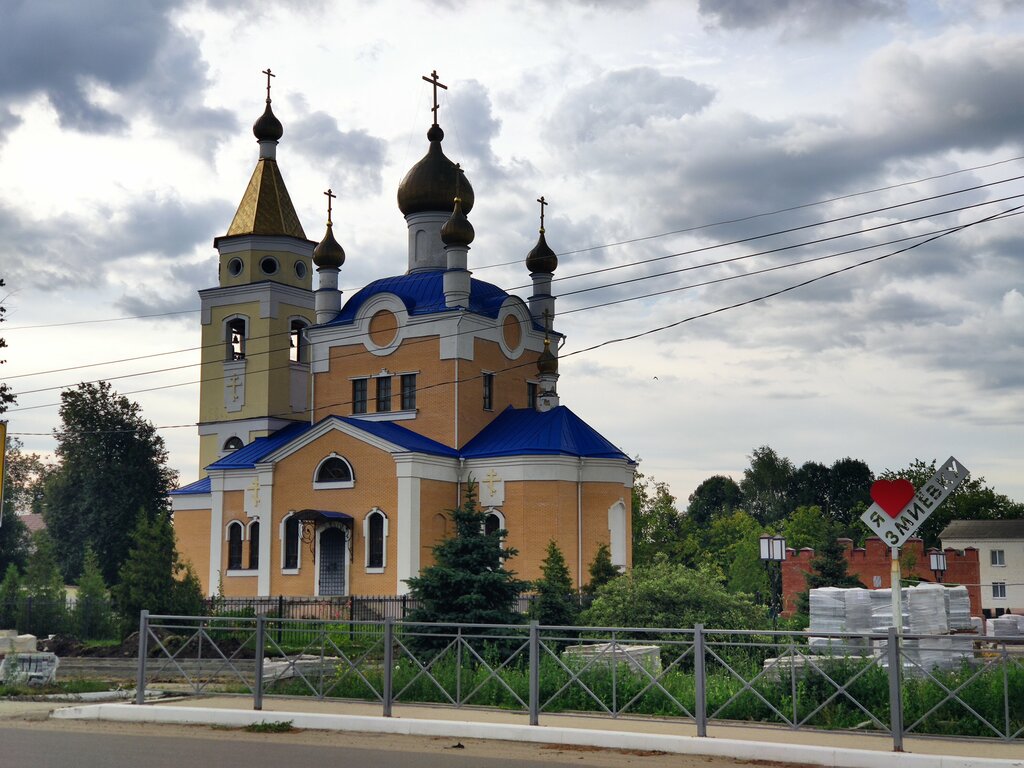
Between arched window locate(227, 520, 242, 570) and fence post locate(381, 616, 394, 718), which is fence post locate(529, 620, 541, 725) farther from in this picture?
arched window locate(227, 520, 242, 570)

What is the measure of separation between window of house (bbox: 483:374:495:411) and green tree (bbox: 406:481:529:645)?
17087mm

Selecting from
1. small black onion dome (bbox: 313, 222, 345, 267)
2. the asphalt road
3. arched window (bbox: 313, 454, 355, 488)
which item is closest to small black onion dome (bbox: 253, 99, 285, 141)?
small black onion dome (bbox: 313, 222, 345, 267)

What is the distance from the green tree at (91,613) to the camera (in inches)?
1256

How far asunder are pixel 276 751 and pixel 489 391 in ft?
79.7

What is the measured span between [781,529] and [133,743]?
2063 inches

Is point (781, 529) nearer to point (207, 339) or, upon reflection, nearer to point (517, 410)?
point (517, 410)

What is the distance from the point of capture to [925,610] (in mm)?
15180

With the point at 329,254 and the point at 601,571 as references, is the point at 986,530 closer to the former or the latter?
the point at 601,571

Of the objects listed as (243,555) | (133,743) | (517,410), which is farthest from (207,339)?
(133,743)

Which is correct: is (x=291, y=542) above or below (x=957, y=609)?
above

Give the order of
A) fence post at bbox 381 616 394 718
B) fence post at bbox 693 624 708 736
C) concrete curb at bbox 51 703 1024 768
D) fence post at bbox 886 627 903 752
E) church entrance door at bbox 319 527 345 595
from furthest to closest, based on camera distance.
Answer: church entrance door at bbox 319 527 345 595, fence post at bbox 381 616 394 718, fence post at bbox 693 624 708 736, fence post at bbox 886 627 903 752, concrete curb at bbox 51 703 1024 768

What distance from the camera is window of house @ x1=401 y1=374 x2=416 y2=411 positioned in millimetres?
34281

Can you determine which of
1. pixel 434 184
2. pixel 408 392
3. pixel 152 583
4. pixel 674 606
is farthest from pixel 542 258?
pixel 674 606

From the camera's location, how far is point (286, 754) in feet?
34.8
